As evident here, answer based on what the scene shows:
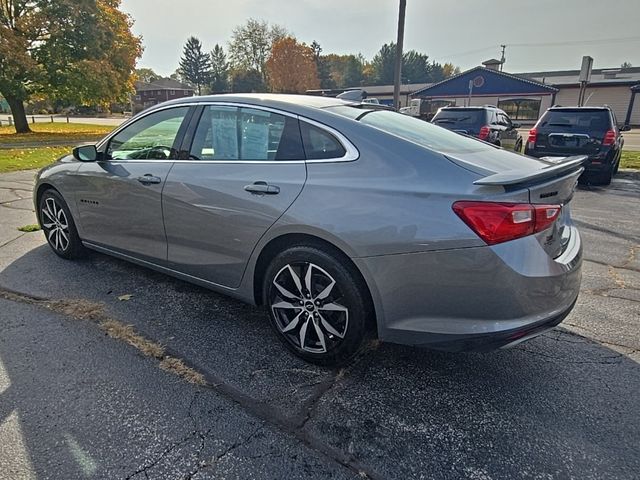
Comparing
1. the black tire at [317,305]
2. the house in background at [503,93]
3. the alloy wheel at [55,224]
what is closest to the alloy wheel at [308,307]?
the black tire at [317,305]

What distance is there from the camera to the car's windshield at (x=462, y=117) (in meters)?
10.6

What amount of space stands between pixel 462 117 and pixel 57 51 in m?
19.6

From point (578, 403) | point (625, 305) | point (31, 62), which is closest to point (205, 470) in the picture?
point (578, 403)

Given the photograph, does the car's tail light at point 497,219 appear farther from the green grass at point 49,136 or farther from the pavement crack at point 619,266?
the green grass at point 49,136

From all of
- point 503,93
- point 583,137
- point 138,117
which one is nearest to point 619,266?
point 138,117

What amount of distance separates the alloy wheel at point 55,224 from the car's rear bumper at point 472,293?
3372 mm

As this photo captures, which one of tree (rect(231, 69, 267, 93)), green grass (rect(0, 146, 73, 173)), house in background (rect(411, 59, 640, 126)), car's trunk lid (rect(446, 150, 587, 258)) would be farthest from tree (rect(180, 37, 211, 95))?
car's trunk lid (rect(446, 150, 587, 258))

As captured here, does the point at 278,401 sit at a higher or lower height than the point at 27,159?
lower

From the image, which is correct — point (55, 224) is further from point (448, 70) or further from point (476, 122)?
point (448, 70)

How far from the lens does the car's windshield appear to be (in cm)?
1062

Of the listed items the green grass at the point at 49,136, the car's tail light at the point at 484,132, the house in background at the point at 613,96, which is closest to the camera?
the car's tail light at the point at 484,132

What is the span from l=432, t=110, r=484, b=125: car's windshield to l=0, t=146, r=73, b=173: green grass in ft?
34.7

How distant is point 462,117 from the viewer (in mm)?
10852

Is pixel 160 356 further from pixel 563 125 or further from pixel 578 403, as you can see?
pixel 563 125
